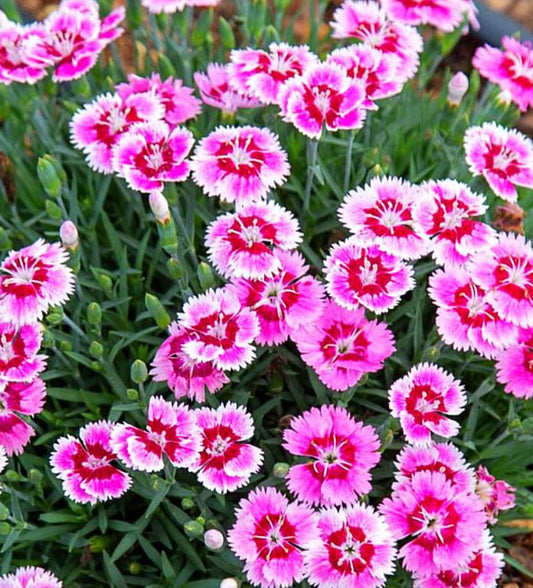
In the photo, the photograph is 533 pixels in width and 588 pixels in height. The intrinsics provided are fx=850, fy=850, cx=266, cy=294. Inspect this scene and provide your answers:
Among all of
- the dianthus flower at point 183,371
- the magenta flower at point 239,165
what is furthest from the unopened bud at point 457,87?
the dianthus flower at point 183,371

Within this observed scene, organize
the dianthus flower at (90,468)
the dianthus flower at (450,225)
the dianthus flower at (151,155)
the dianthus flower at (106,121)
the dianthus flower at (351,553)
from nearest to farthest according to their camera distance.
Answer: the dianthus flower at (351,553) < the dianthus flower at (90,468) < the dianthus flower at (450,225) < the dianthus flower at (151,155) < the dianthus flower at (106,121)

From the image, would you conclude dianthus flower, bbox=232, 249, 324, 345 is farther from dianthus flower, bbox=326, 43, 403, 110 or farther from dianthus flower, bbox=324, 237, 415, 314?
dianthus flower, bbox=326, 43, 403, 110

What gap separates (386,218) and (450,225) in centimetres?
14

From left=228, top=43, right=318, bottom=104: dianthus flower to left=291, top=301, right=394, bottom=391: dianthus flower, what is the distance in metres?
0.56

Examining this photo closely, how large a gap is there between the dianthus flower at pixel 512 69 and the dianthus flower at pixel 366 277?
2.98ft

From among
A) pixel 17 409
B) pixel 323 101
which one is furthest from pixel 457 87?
pixel 17 409

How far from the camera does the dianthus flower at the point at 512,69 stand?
2.49 metres

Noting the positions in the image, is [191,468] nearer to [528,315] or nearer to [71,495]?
[71,495]

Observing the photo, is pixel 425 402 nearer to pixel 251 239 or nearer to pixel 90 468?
pixel 251 239

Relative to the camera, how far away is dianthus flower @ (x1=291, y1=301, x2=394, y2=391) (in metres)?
1.87

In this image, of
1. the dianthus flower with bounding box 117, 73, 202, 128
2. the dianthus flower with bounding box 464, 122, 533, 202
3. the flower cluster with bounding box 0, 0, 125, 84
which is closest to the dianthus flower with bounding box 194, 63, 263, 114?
the dianthus flower with bounding box 117, 73, 202, 128

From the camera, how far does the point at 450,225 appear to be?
189 centimetres

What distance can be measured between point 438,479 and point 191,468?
517 mm

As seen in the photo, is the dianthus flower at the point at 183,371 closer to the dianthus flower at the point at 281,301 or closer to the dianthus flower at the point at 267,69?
the dianthus flower at the point at 281,301
